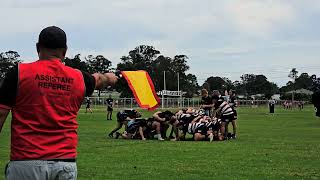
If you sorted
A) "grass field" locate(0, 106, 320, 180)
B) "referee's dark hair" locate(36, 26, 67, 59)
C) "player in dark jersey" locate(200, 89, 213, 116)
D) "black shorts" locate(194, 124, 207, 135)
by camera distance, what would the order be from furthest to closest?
1. "player in dark jersey" locate(200, 89, 213, 116)
2. "black shorts" locate(194, 124, 207, 135)
3. "grass field" locate(0, 106, 320, 180)
4. "referee's dark hair" locate(36, 26, 67, 59)

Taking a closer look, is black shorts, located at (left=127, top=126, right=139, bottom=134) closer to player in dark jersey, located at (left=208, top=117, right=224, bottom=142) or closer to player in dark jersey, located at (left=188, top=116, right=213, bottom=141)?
player in dark jersey, located at (left=188, top=116, right=213, bottom=141)

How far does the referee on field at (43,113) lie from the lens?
13.3 ft

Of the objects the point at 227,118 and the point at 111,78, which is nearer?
the point at 111,78

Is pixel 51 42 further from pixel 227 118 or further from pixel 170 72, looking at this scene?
pixel 170 72

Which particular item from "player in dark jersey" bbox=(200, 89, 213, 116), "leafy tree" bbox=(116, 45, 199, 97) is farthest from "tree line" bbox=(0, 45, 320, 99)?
"player in dark jersey" bbox=(200, 89, 213, 116)

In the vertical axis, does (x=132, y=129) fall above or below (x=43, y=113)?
below

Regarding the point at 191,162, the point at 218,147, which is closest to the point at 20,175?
the point at 191,162

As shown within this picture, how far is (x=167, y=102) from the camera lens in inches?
3538

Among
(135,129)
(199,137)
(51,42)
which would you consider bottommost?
(199,137)

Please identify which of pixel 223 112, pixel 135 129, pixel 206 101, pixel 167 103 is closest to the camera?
pixel 223 112

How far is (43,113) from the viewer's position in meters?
4.14

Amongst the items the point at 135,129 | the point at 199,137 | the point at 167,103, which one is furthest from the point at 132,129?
the point at 167,103

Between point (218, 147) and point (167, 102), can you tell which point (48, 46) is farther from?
point (167, 102)

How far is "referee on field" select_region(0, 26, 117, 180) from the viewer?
406 cm
